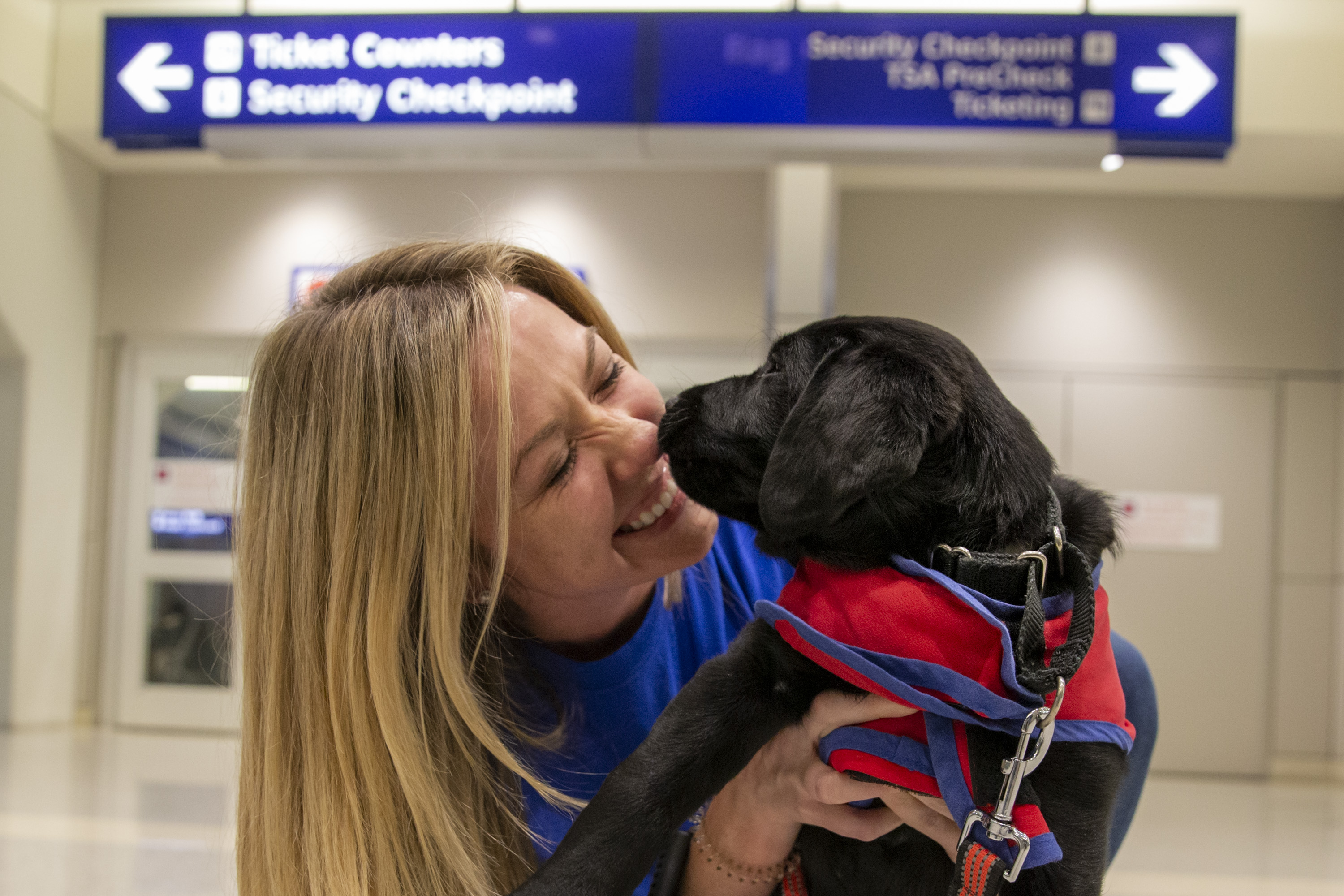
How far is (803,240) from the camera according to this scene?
185 inches

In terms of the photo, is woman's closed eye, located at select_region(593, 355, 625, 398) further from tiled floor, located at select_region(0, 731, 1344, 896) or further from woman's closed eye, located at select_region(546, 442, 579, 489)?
tiled floor, located at select_region(0, 731, 1344, 896)

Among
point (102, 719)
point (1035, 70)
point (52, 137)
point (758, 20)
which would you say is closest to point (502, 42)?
point (758, 20)

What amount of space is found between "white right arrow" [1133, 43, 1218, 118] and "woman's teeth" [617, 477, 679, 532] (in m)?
2.42

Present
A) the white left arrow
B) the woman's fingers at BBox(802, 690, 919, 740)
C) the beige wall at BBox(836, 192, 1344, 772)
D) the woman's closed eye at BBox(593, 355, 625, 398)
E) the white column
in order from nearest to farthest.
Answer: the woman's fingers at BBox(802, 690, 919, 740), the woman's closed eye at BBox(593, 355, 625, 398), the white left arrow, the white column, the beige wall at BBox(836, 192, 1344, 772)

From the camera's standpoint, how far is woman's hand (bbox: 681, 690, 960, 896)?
3.59ft

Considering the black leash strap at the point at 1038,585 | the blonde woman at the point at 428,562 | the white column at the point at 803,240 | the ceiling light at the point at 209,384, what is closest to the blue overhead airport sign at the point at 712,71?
the white column at the point at 803,240

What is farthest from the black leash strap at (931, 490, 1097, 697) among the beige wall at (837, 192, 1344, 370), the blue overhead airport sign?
the beige wall at (837, 192, 1344, 370)

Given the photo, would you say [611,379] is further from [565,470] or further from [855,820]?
[855,820]

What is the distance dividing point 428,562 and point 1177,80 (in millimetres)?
2858

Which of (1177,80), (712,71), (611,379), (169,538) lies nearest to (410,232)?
(169,538)

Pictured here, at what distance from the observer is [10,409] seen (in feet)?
16.9

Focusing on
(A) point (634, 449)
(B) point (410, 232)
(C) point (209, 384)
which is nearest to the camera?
(A) point (634, 449)

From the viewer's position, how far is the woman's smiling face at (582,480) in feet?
4.11

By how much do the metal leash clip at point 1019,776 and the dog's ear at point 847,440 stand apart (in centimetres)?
27
